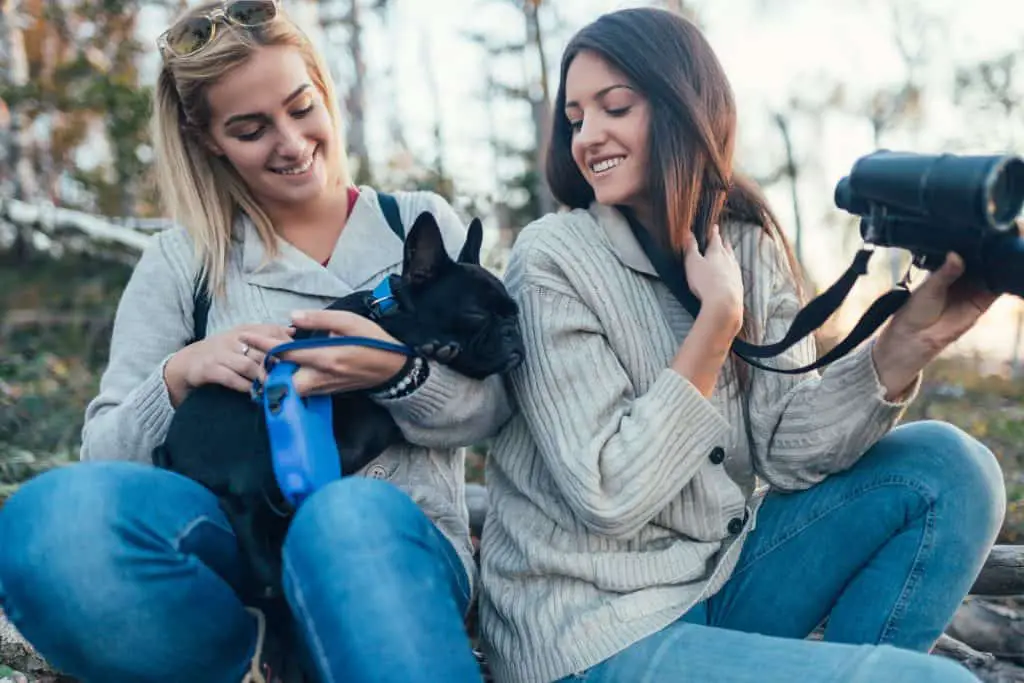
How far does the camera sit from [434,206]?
2352 mm

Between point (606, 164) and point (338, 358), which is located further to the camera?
point (606, 164)

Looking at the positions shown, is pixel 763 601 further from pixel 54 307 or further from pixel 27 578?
pixel 54 307

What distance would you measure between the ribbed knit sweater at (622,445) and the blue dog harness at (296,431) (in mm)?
355

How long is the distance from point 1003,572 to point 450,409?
1.60 meters

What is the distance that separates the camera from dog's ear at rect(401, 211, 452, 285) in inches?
79.0

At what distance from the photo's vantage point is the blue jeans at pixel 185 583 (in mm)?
1574

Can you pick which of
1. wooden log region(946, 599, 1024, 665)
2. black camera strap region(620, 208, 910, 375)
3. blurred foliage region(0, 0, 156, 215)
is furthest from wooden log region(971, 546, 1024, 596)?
blurred foliage region(0, 0, 156, 215)

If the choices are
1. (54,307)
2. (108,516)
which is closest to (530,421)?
(108,516)

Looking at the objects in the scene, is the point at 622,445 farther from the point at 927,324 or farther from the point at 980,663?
the point at 980,663

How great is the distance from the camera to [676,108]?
1.85 m

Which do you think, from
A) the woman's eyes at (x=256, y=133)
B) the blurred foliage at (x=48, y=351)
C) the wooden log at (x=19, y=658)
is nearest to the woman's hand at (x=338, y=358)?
the woman's eyes at (x=256, y=133)

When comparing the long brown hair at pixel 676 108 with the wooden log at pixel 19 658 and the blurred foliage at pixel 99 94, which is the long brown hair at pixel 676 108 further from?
the blurred foliage at pixel 99 94

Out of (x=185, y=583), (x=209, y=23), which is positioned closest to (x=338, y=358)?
(x=185, y=583)

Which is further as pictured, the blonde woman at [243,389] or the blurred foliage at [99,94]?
the blurred foliage at [99,94]
